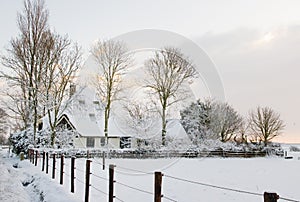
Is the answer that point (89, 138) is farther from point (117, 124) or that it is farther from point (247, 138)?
point (247, 138)

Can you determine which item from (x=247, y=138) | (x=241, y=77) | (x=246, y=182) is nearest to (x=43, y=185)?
(x=246, y=182)

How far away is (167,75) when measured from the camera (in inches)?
1344

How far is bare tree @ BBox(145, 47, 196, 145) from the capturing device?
33.7m

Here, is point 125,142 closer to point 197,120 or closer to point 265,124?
point 197,120

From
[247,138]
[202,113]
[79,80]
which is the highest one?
[79,80]

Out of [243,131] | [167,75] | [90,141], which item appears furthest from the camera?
[243,131]

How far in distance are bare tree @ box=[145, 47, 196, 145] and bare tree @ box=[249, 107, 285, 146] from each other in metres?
18.1

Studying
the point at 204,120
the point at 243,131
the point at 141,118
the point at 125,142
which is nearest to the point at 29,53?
the point at 141,118

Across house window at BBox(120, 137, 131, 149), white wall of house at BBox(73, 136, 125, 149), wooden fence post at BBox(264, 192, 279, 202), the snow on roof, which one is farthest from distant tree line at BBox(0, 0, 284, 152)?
wooden fence post at BBox(264, 192, 279, 202)

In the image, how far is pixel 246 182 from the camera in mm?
13445

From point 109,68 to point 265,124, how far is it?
85.0 feet

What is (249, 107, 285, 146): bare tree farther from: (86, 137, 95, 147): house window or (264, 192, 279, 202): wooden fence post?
A: (264, 192, 279, 202): wooden fence post

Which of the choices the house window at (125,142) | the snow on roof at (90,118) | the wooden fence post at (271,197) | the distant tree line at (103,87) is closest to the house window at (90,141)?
the snow on roof at (90,118)

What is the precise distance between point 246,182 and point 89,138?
84.6 ft
